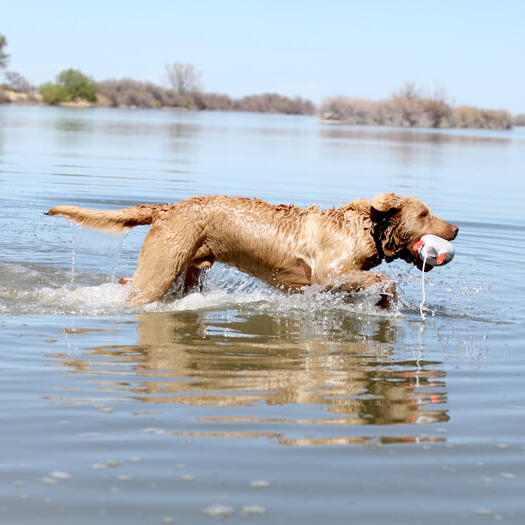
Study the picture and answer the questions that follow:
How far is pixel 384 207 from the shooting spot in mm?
7922

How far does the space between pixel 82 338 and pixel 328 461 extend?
10.2 feet

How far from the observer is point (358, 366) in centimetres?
663

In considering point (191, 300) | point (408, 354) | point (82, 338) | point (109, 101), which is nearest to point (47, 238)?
point (191, 300)

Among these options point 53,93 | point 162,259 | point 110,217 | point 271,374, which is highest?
point 53,93

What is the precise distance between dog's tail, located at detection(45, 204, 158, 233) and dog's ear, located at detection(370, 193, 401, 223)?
2116 millimetres

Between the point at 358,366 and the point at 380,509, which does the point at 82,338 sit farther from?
the point at 380,509

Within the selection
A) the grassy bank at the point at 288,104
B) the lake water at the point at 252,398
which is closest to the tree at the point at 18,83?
the grassy bank at the point at 288,104

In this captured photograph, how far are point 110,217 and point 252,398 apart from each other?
318cm

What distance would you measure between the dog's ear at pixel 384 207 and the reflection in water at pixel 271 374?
1.08 metres

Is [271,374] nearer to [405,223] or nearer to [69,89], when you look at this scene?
[405,223]

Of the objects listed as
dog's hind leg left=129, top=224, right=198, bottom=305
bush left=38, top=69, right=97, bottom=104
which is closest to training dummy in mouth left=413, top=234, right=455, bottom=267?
dog's hind leg left=129, top=224, right=198, bottom=305

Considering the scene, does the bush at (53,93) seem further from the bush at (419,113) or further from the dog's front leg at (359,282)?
the dog's front leg at (359,282)

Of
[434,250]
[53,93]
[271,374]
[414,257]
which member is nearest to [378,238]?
[414,257]

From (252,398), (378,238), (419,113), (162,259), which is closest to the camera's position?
(252,398)
